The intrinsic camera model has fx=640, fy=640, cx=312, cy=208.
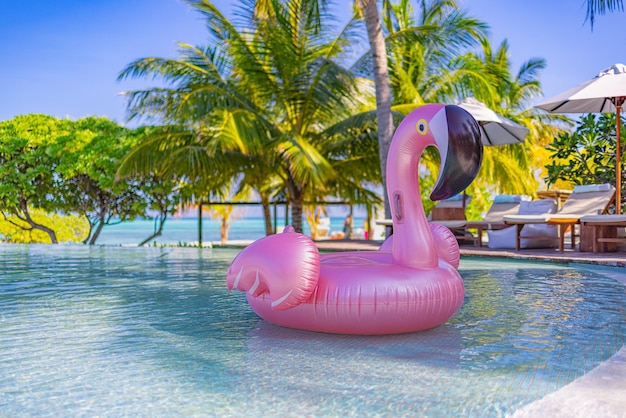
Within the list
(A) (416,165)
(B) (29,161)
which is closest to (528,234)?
(A) (416,165)

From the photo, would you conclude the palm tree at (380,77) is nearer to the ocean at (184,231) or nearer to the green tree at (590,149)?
the green tree at (590,149)

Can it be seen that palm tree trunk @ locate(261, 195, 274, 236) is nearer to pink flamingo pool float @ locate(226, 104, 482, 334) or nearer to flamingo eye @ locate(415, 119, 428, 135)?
pink flamingo pool float @ locate(226, 104, 482, 334)

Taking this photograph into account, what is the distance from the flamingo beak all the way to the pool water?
87 centimetres

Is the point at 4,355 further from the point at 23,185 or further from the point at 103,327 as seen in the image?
the point at 23,185

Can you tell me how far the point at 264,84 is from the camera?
1392cm

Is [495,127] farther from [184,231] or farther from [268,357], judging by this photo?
[184,231]

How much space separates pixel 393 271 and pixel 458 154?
78cm

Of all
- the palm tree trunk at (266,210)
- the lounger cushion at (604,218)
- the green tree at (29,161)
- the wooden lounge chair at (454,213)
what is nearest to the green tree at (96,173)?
the green tree at (29,161)

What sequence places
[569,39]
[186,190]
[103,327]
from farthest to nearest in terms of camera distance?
[569,39], [186,190], [103,327]

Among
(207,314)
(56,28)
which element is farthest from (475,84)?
(56,28)

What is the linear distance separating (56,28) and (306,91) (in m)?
34.2

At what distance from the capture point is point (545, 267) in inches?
320

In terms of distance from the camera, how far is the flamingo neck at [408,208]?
3861 millimetres

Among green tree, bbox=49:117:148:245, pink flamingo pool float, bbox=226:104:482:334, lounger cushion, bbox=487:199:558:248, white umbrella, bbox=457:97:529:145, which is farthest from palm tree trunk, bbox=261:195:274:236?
pink flamingo pool float, bbox=226:104:482:334
